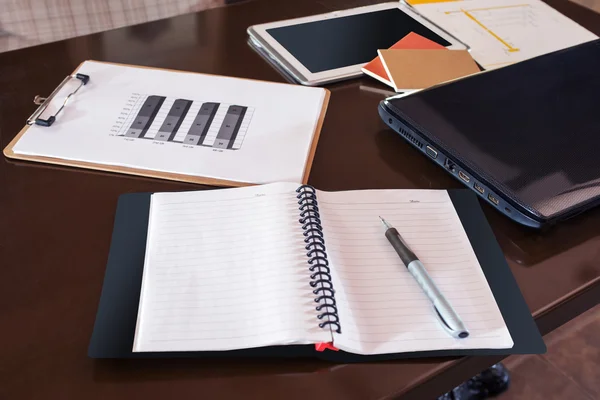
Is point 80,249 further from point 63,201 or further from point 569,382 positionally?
point 569,382

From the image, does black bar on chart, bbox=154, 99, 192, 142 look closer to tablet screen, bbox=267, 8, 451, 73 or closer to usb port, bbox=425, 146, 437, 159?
tablet screen, bbox=267, 8, 451, 73

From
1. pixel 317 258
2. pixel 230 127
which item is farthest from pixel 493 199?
pixel 230 127

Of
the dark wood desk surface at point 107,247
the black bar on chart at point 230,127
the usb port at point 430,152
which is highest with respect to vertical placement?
the usb port at point 430,152

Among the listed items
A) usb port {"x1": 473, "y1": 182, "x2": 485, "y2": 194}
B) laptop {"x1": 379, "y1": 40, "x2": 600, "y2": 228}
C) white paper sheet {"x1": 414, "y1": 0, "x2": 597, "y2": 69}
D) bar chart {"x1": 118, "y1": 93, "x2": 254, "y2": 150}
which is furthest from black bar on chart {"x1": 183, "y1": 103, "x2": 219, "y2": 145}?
white paper sheet {"x1": 414, "y1": 0, "x2": 597, "y2": 69}

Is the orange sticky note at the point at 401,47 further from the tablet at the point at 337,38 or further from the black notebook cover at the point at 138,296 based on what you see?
the black notebook cover at the point at 138,296

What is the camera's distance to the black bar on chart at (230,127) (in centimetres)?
74

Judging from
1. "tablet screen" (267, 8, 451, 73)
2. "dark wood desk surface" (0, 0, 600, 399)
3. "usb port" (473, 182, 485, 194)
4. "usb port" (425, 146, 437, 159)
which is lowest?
"dark wood desk surface" (0, 0, 600, 399)

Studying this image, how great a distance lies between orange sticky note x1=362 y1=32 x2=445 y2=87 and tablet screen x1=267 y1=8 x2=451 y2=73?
0.02 m

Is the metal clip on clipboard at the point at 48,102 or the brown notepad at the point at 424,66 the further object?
the brown notepad at the point at 424,66

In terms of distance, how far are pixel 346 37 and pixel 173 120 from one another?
37 centimetres

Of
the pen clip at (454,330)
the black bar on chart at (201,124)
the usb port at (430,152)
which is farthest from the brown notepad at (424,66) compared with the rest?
the pen clip at (454,330)

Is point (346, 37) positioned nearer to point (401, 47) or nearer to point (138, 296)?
point (401, 47)

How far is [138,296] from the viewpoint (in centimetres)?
54

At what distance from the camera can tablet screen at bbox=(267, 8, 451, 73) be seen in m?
0.92
